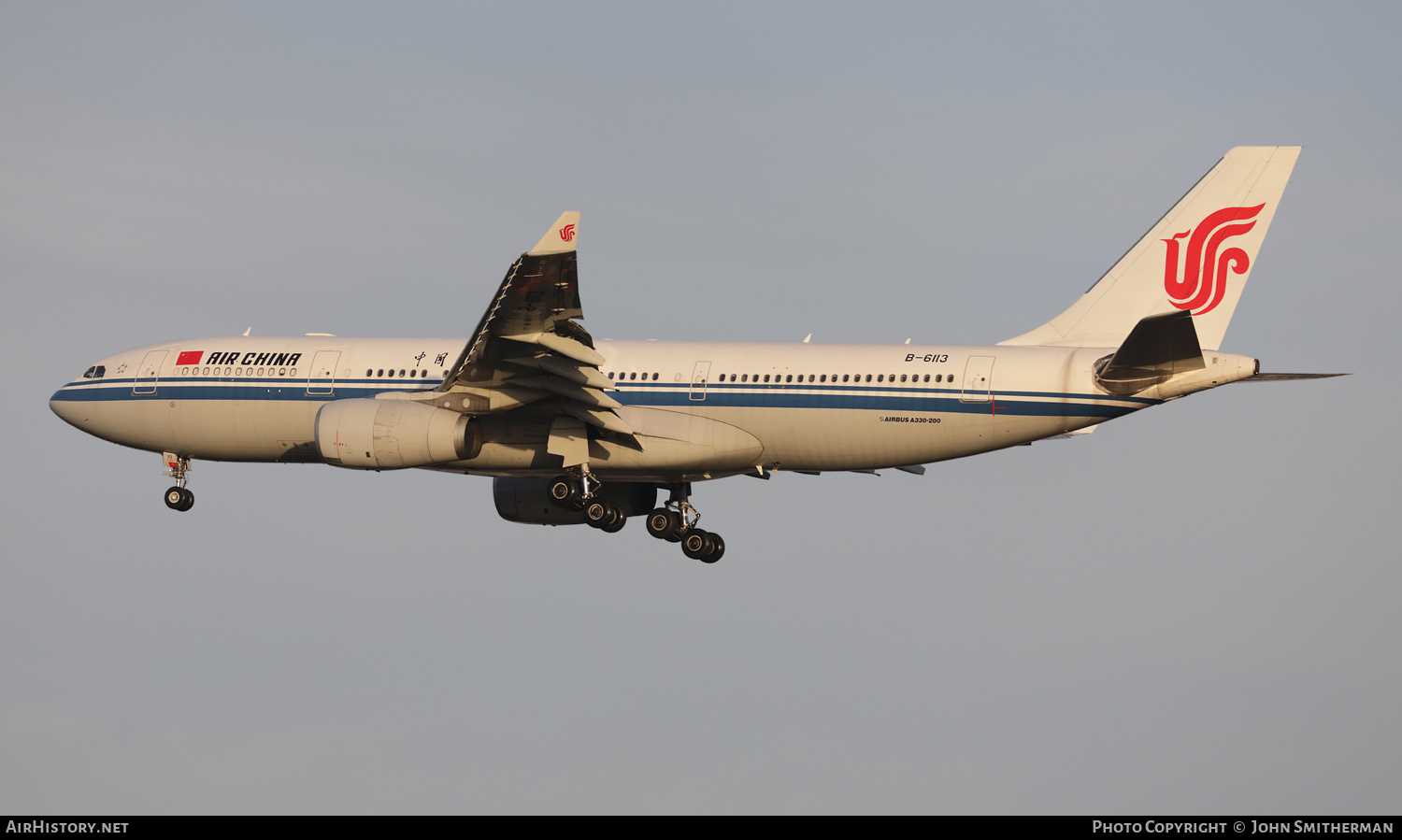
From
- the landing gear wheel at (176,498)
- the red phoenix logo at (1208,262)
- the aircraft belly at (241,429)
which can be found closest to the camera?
the red phoenix logo at (1208,262)

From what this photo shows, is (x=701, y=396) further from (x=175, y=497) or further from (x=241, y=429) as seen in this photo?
(x=175, y=497)

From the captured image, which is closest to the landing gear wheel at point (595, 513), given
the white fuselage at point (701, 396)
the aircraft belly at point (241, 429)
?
the white fuselage at point (701, 396)

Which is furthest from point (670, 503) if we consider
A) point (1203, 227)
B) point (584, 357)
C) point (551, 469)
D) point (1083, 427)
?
point (1203, 227)

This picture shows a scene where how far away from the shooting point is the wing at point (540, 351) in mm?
34281

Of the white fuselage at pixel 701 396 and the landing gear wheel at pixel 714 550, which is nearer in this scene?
the white fuselage at pixel 701 396

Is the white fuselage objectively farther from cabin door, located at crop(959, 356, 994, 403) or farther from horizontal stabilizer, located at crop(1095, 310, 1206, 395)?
horizontal stabilizer, located at crop(1095, 310, 1206, 395)

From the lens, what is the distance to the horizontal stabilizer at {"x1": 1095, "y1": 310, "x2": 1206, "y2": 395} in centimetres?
3453

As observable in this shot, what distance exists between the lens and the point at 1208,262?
39531mm

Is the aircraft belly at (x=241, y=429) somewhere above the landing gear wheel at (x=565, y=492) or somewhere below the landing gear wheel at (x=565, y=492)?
above

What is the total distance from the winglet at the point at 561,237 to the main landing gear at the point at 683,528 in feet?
38.7

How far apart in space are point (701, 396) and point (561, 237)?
771 cm

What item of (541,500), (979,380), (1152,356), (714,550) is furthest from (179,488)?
(1152,356)

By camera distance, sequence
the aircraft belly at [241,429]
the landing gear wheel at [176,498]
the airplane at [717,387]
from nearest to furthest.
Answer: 1. the airplane at [717,387]
2. the aircraft belly at [241,429]
3. the landing gear wheel at [176,498]

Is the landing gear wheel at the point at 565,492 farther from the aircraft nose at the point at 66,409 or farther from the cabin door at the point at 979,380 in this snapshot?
the aircraft nose at the point at 66,409
